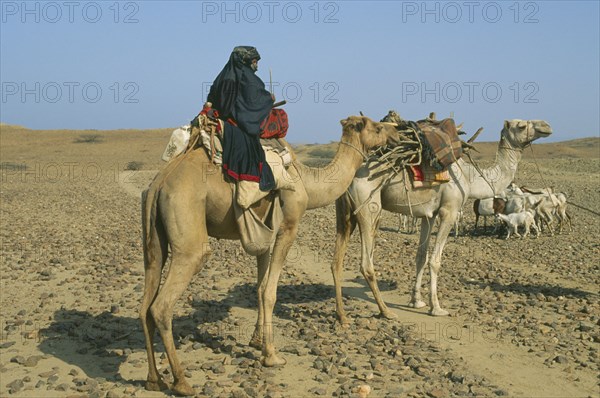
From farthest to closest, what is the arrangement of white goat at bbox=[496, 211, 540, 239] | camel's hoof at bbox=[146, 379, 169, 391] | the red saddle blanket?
1. white goat at bbox=[496, 211, 540, 239]
2. the red saddle blanket
3. camel's hoof at bbox=[146, 379, 169, 391]

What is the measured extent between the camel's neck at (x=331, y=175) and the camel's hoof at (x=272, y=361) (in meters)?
1.79

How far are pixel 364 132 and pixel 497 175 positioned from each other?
343cm

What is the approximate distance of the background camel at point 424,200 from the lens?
9711 millimetres

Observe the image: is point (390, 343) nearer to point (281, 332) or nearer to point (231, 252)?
point (281, 332)

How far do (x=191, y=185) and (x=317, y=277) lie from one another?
19.5ft

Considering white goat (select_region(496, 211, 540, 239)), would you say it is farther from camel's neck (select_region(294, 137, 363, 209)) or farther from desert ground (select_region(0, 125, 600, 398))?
camel's neck (select_region(294, 137, 363, 209))

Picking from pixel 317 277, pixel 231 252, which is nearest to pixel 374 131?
pixel 317 277

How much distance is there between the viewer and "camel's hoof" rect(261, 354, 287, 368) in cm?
749

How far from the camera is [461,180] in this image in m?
10.5

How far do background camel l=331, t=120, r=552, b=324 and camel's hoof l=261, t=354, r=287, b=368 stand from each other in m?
1.91

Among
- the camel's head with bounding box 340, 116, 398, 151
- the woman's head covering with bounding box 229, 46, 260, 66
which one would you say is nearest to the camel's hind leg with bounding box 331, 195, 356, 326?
the camel's head with bounding box 340, 116, 398, 151

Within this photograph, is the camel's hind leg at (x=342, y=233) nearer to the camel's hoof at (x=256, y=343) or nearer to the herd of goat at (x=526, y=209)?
the camel's hoof at (x=256, y=343)

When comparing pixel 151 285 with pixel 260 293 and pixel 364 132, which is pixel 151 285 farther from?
pixel 364 132

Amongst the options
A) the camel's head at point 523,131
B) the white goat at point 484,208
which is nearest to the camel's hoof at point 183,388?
the camel's head at point 523,131
